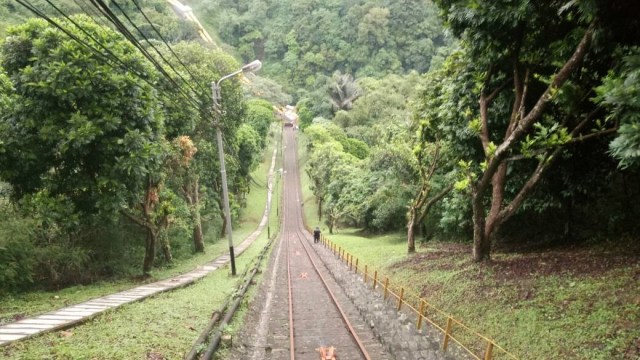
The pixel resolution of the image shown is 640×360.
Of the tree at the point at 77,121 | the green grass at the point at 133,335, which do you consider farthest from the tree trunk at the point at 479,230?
the tree at the point at 77,121

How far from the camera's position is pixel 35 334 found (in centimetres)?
872

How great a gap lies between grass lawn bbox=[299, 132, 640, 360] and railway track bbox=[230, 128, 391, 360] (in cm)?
233

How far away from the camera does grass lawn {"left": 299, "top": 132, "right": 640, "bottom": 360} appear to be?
735cm

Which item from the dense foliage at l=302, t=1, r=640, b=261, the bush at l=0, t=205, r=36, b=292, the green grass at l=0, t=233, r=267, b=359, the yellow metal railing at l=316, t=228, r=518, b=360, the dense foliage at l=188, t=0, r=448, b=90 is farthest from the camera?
the dense foliage at l=188, t=0, r=448, b=90

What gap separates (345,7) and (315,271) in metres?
126

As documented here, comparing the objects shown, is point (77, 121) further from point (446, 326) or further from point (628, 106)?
point (628, 106)

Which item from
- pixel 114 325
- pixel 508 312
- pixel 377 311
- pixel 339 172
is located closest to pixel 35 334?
pixel 114 325

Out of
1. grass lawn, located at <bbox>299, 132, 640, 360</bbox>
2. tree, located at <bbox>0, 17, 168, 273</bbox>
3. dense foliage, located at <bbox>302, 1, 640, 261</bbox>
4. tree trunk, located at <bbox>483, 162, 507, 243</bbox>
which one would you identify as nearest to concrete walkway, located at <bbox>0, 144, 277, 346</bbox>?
tree, located at <bbox>0, 17, 168, 273</bbox>

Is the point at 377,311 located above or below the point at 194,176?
below

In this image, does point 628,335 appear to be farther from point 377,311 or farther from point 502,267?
point 377,311

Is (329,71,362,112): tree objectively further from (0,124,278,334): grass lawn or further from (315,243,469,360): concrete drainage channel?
(315,243,469,360): concrete drainage channel

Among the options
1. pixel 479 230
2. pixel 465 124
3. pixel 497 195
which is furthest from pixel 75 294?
pixel 465 124

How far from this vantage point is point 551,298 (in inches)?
361

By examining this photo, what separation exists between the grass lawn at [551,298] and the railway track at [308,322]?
2325 mm
